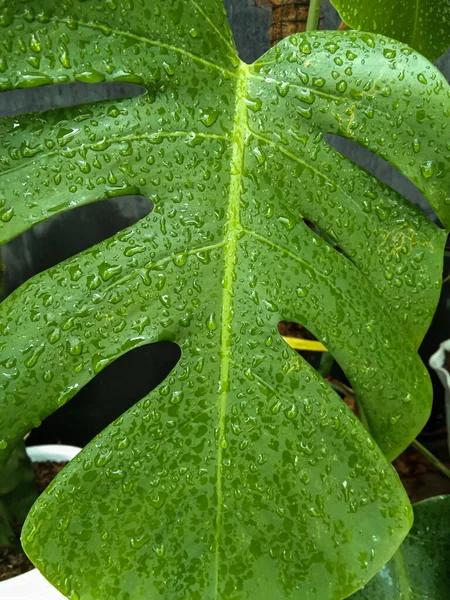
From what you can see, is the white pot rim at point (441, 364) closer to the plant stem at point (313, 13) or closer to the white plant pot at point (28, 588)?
the plant stem at point (313, 13)

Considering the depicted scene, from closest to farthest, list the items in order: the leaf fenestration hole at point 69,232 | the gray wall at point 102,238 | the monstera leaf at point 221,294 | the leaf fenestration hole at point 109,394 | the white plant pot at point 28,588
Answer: the monstera leaf at point 221,294 < the white plant pot at point 28,588 < the gray wall at point 102,238 < the leaf fenestration hole at point 69,232 < the leaf fenestration hole at point 109,394

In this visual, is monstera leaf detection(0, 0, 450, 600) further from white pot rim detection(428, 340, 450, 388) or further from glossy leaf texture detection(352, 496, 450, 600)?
white pot rim detection(428, 340, 450, 388)

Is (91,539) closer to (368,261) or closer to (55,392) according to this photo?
(55,392)

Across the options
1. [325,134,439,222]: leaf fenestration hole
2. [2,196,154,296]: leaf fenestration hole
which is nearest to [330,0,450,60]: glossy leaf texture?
[325,134,439,222]: leaf fenestration hole

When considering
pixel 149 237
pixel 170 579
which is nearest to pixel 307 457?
pixel 170 579

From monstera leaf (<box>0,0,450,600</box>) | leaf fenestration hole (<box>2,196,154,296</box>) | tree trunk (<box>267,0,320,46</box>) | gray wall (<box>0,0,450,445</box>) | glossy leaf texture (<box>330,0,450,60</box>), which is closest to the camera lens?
monstera leaf (<box>0,0,450,600</box>)

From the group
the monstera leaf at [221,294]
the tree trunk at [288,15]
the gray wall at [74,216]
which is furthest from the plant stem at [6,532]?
the tree trunk at [288,15]

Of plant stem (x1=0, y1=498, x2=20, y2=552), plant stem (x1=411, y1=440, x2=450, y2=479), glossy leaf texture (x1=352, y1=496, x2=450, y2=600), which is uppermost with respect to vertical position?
glossy leaf texture (x1=352, y1=496, x2=450, y2=600)

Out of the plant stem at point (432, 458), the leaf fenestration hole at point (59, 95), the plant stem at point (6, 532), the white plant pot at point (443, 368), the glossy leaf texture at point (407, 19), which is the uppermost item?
the glossy leaf texture at point (407, 19)

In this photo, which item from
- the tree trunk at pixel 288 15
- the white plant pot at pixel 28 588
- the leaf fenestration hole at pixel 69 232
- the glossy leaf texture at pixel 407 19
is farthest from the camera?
the leaf fenestration hole at pixel 69 232
